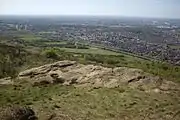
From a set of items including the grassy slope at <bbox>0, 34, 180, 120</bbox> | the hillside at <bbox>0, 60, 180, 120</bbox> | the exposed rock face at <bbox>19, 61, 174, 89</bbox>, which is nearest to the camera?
the grassy slope at <bbox>0, 34, 180, 120</bbox>

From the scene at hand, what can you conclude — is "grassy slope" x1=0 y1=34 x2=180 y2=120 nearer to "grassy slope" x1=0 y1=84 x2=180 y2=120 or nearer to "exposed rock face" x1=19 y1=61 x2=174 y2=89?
"grassy slope" x1=0 y1=84 x2=180 y2=120

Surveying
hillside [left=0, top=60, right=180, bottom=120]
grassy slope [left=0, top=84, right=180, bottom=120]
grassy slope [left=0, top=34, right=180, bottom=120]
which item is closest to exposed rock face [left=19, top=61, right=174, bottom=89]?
hillside [left=0, top=60, right=180, bottom=120]

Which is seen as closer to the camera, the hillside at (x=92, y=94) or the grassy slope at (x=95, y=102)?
the grassy slope at (x=95, y=102)

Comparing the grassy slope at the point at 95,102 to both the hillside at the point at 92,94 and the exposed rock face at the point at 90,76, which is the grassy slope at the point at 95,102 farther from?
the exposed rock face at the point at 90,76

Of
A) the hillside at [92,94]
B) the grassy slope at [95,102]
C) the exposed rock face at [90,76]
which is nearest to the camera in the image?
the grassy slope at [95,102]

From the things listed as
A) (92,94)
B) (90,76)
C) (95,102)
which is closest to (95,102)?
(95,102)

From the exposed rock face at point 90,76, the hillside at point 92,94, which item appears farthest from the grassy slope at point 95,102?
the exposed rock face at point 90,76

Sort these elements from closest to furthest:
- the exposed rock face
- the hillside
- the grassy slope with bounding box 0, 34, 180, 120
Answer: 1. the grassy slope with bounding box 0, 34, 180, 120
2. the hillside
3. the exposed rock face

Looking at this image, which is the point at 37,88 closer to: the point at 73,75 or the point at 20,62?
the point at 73,75

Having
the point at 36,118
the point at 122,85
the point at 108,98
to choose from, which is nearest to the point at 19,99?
the point at 36,118
